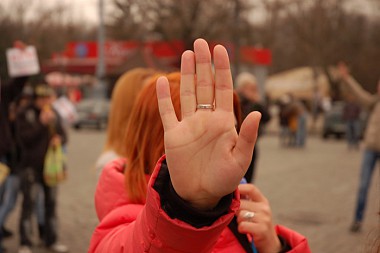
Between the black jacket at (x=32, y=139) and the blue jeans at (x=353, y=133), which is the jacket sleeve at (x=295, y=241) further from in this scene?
the blue jeans at (x=353, y=133)

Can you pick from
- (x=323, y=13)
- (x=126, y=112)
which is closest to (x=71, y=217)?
(x=126, y=112)

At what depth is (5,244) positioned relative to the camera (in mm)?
6703

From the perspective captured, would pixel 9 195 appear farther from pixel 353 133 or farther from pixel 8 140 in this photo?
pixel 353 133

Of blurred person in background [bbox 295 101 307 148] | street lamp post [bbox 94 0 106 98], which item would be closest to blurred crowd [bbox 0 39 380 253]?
blurred person in background [bbox 295 101 307 148]

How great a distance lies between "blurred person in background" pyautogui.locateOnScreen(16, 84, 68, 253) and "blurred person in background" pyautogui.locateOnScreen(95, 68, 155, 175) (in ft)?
7.80

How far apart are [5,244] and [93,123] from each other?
80.6 ft

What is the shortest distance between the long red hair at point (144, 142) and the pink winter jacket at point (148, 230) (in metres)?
0.04

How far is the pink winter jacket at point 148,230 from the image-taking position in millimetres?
1526

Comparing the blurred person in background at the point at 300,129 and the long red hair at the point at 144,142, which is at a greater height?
the long red hair at the point at 144,142

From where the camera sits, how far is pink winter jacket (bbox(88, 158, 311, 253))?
1526 mm

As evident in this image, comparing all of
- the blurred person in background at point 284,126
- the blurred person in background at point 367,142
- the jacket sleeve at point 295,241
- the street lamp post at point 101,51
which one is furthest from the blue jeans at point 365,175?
the street lamp post at point 101,51

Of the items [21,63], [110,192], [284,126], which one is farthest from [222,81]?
[284,126]

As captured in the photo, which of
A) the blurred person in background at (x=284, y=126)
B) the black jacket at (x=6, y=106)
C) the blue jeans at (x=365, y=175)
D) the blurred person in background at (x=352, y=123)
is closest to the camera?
the black jacket at (x=6, y=106)

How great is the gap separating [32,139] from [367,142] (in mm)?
3637
